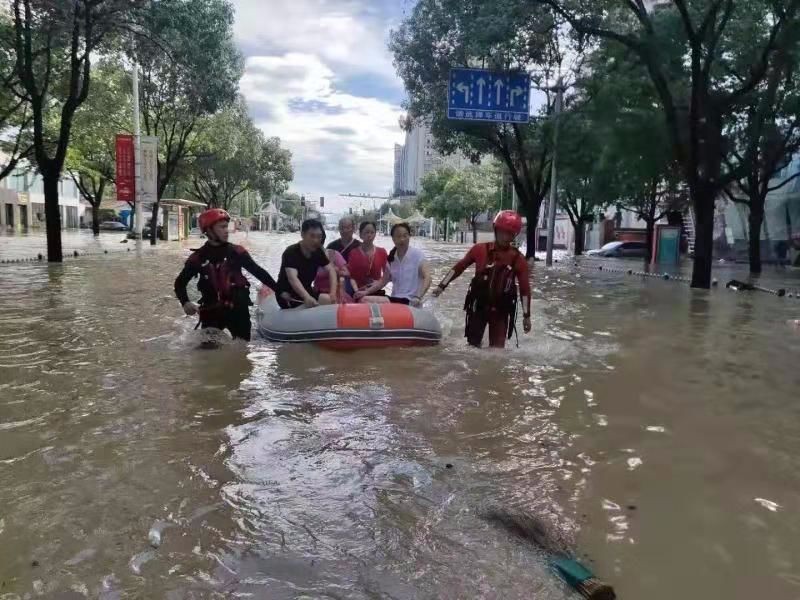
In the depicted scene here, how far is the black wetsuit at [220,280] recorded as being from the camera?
6680 mm

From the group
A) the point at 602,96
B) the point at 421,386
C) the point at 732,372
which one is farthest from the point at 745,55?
the point at 421,386

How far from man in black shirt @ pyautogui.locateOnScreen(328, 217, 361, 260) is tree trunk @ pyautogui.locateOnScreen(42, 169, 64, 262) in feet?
43.9

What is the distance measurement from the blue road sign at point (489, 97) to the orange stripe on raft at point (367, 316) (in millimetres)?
11854

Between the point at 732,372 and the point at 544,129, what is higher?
the point at 544,129

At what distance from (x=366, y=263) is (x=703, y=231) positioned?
1099cm

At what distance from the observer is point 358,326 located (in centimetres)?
731

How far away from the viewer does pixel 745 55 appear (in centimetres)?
1822

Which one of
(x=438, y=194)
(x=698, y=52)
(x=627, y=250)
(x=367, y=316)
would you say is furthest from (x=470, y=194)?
(x=367, y=316)

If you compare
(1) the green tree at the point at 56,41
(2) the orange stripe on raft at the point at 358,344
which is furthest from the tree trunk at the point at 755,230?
(2) the orange stripe on raft at the point at 358,344

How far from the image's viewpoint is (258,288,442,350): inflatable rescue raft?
731 centimetres

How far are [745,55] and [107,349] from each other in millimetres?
17180

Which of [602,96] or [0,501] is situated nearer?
[0,501]

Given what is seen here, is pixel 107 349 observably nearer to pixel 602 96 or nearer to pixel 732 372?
pixel 732 372

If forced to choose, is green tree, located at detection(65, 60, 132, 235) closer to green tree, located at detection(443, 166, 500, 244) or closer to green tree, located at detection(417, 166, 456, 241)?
green tree, located at detection(443, 166, 500, 244)
